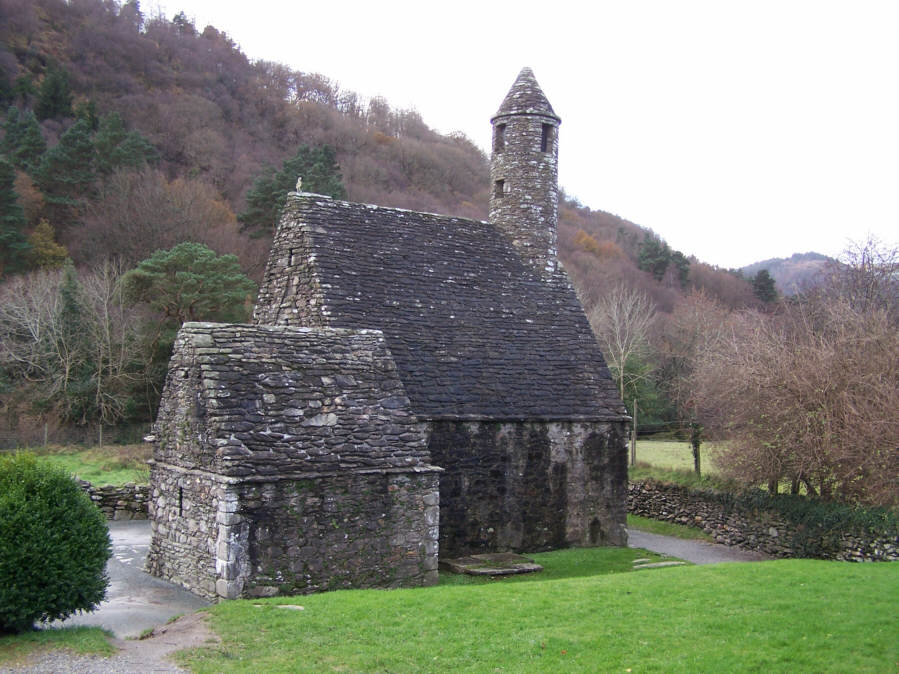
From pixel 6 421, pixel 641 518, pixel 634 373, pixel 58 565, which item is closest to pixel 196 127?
pixel 6 421

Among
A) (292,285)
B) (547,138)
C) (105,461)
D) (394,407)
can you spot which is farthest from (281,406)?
(105,461)

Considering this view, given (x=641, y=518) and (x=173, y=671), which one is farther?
(x=641, y=518)

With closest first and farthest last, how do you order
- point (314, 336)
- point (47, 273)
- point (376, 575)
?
1. point (376, 575)
2. point (314, 336)
3. point (47, 273)

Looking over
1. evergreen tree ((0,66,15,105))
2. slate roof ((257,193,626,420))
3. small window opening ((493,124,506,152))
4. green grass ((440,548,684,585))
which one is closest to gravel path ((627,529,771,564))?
green grass ((440,548,684,585))

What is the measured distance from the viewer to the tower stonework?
866 inches

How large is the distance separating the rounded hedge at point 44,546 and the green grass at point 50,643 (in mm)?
186

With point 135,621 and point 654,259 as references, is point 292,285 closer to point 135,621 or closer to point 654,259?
point 135,621

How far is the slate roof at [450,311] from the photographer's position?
1722 centimetres

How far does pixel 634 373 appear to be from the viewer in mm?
36375

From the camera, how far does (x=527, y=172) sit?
22.5 metres

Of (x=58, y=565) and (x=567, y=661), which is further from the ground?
(x=58, y=565)

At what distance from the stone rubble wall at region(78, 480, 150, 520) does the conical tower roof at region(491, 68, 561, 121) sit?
14.9 meters

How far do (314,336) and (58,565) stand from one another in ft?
21.0

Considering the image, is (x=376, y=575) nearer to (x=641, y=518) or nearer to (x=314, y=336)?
(x=314, y=336)
